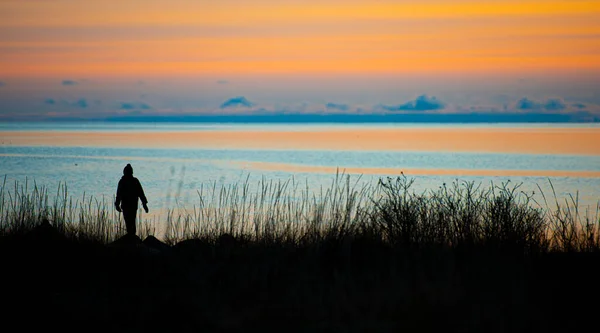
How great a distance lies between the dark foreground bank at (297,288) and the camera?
7586 millimetres

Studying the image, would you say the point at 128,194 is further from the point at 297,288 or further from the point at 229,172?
the point at 229,172

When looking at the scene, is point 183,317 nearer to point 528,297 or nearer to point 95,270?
point 95,270

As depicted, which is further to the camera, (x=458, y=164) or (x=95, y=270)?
(x=458, y=164)

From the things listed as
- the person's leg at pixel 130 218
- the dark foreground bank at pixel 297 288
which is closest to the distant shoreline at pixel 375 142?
the person's leg at pixel 130 218

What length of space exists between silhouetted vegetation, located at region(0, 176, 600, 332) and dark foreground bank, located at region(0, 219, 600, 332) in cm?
2

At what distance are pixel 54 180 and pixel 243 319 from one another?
3450 cm

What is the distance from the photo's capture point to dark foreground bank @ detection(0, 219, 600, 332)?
24.9 feet

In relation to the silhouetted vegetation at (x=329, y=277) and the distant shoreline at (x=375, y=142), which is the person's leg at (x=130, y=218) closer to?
the silhouetted vegetation at (x=329, y=277)

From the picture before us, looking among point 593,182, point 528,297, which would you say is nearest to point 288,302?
point 528,297

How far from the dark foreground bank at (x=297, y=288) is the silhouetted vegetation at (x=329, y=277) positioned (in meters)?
0.02

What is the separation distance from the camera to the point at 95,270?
10297 millimetres

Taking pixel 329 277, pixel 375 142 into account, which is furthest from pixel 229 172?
pixel 375 142

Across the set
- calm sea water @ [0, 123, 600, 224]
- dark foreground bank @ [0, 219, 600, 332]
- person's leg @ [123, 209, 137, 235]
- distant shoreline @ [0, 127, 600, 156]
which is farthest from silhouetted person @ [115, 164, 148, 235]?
distant shoreline @ [0, 127, 600, 156]

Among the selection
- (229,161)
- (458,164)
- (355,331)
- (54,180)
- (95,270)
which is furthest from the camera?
(229,161)
